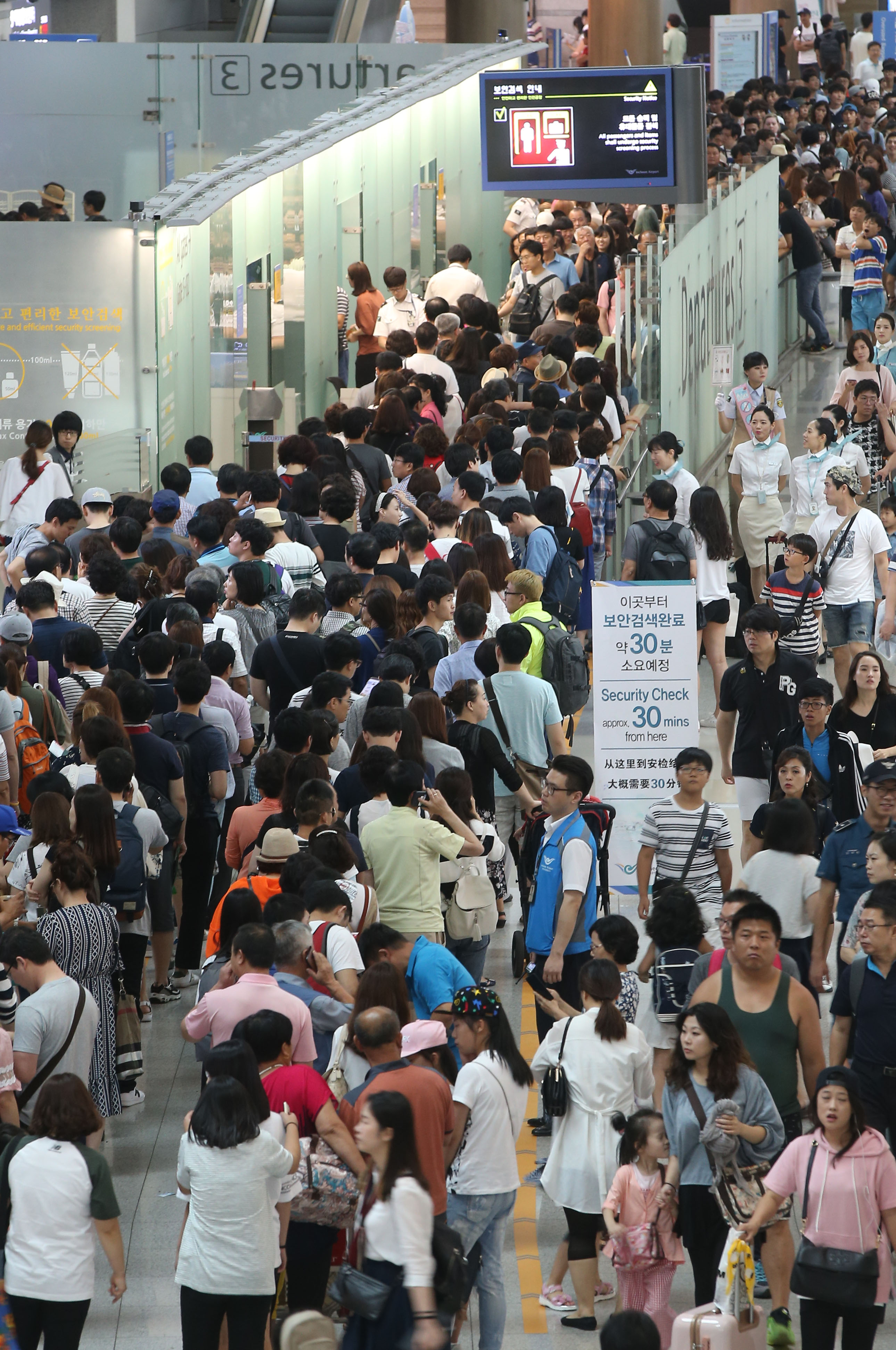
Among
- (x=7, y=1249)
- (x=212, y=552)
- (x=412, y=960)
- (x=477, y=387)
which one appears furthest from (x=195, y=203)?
(x=7, y=1249)

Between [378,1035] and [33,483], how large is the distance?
7.03 m

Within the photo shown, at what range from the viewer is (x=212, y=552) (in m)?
9.91

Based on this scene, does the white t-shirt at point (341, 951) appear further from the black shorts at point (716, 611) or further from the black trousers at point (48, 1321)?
the black shorts at point (716, 611)

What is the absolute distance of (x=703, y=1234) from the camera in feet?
19.8

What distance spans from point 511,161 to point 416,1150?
14.4m

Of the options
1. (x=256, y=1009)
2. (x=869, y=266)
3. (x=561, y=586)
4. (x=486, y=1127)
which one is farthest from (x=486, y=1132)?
(x=869, y=266)

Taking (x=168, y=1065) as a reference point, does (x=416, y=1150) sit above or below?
above

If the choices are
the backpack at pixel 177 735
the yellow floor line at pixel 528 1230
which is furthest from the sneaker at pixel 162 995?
the yellow floor line at pixel 528 1230

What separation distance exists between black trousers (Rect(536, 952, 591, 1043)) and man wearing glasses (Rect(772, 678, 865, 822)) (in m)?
1.62

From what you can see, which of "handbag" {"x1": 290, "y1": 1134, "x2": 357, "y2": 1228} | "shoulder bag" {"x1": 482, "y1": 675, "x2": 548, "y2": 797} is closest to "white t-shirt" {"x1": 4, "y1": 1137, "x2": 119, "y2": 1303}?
"handbag" {"x1": 290, "y1": 1134, "x2": 357, "y2": 1228}

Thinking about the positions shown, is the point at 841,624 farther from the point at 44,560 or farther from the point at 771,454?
the point at 44,560

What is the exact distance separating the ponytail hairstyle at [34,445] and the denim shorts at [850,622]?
4.76m

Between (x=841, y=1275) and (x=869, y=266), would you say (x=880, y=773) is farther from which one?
(x=869, y=266)

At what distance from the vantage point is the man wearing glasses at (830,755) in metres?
8.56
